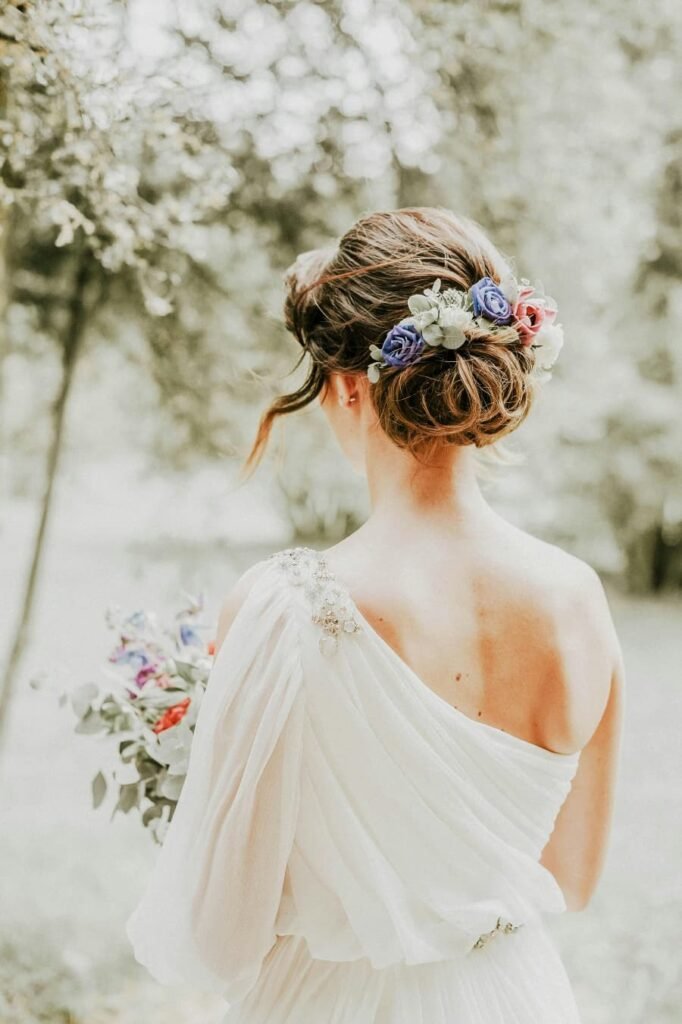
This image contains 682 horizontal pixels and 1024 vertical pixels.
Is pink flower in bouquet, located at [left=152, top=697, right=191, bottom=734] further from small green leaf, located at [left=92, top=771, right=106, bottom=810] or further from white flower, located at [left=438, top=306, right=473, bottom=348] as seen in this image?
white flower, located at [left=438, top=306, right=473, bottom=348]

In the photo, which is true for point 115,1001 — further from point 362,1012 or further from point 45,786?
point 362,1012

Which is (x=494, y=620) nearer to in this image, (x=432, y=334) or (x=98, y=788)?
(x=432, y=334)

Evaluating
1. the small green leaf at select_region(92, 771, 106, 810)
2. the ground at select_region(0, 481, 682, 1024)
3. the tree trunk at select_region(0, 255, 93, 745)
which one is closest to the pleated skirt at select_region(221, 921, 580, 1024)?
the small green leaf at select_region(92, 771, 106, 810)

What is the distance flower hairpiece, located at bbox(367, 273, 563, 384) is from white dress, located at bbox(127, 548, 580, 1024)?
0.82 ft

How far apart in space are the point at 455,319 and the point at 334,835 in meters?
0.59

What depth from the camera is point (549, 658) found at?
1.10 m

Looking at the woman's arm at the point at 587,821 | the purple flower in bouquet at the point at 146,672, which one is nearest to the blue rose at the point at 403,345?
the woman's arm at the point at 587,821

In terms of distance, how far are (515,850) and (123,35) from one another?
1.70 meters

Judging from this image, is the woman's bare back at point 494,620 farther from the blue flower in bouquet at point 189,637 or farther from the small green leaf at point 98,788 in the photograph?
the small green leaf at point 98,788

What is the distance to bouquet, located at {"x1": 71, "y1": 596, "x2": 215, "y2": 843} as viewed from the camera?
1337mm

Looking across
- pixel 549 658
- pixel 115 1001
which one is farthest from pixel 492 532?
pixel 115 1001


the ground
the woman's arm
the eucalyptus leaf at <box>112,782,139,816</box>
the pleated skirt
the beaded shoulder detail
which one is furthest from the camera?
the ground

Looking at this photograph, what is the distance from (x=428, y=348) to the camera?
41.6 inches

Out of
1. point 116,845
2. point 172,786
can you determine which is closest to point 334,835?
point 172,786
